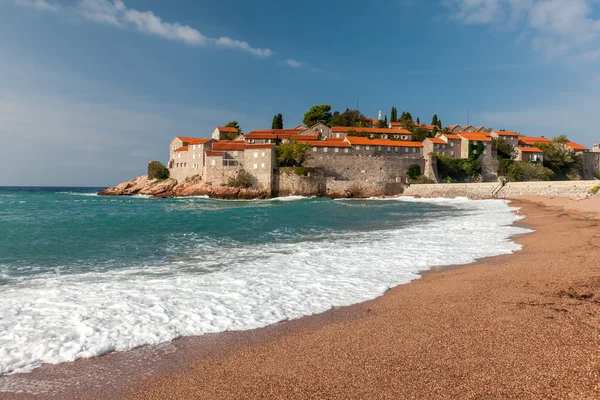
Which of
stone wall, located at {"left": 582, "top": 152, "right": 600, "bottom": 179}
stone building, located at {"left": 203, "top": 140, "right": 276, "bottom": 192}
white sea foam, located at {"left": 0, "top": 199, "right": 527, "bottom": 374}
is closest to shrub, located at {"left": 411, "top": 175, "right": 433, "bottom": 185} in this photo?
stone building, located at {"left": 203, "top": 140, "right": 276, "bottom": 192}

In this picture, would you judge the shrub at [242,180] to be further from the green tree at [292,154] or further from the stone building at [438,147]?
the stone building at [438,147]

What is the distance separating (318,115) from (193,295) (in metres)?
87.4

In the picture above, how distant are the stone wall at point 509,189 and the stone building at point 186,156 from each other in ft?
125

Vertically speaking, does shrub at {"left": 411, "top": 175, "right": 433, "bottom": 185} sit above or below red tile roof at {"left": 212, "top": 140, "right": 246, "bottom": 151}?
below

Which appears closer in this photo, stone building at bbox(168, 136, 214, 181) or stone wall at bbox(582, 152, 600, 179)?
stone building at bbox(168, 136, 214, 181)

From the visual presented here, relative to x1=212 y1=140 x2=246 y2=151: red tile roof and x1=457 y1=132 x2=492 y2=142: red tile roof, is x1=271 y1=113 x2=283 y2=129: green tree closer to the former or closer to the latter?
x1=212 y1=140 x2=246 y2=151: red tile roof

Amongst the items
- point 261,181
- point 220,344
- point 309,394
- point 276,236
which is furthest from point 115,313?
point 261,181

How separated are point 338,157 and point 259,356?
61.3 m

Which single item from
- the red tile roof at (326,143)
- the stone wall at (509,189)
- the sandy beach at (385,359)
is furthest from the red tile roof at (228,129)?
the sandy beach at (385,359)

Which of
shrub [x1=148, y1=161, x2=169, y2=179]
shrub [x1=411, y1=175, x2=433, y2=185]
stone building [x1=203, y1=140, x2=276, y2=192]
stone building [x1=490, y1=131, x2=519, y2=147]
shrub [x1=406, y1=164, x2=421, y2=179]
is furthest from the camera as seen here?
stone building [x1=490, y1=131, x2=519, y2=147]

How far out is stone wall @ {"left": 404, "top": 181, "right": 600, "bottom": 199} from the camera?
37222 millimetres

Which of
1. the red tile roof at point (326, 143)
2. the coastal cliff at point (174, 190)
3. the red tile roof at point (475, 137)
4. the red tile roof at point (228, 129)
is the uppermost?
the red tile roof at point (228, 129)

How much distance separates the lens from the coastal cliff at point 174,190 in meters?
60.5

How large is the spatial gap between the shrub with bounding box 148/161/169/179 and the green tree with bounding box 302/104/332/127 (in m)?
36.8
